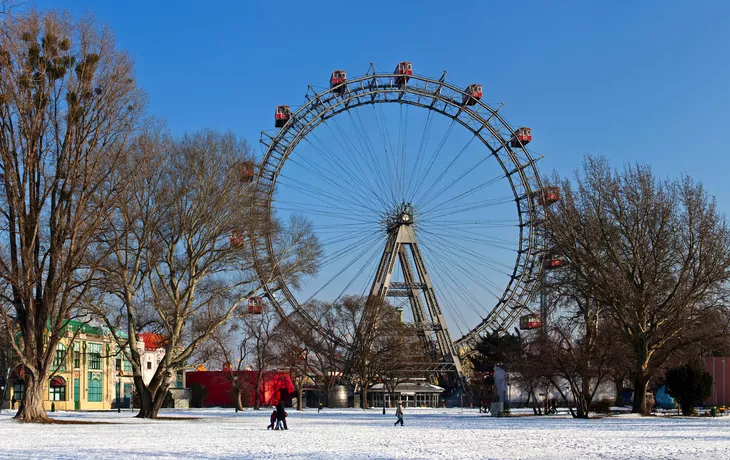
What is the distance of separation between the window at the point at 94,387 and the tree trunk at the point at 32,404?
2237 inches

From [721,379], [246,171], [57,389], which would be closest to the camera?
[246,171]

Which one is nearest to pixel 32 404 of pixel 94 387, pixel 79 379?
pixel 79 379

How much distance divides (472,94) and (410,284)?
590 inches

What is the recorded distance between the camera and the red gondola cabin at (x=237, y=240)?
41.6 m

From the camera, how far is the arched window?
84812 millimetres

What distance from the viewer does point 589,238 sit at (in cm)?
4450

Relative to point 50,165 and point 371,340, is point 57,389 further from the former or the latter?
point 50,165

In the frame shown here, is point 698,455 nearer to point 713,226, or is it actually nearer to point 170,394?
point 713,226

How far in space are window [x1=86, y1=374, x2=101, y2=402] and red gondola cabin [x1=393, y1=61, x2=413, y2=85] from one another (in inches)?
1824

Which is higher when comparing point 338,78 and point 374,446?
point 338,78

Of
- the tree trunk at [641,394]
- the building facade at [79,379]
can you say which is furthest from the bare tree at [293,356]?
the tree trunk at [641,394]

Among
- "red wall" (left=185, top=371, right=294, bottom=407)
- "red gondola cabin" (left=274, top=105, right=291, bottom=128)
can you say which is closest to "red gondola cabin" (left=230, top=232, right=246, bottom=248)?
"red gondola cabin" (left=274, top=105, right=291, bottom=128)

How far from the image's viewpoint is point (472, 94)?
6769cm

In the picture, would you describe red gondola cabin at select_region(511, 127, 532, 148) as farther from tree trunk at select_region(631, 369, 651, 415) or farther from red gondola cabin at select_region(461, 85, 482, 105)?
tree trunk at select_region(631, 369, 651, 415)
